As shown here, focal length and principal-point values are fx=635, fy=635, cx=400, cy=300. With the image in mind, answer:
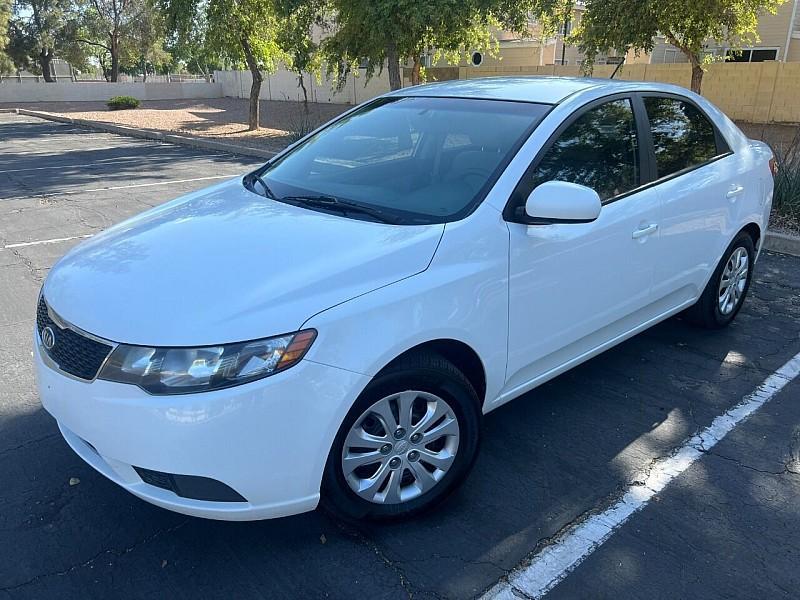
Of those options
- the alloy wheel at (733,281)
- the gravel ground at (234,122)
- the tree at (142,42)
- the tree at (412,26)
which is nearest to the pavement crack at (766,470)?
the alloy wheel at (733,281)

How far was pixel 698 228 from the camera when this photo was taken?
12.7ft

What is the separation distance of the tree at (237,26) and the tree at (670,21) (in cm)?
794

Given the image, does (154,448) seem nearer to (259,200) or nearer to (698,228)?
(259,200)

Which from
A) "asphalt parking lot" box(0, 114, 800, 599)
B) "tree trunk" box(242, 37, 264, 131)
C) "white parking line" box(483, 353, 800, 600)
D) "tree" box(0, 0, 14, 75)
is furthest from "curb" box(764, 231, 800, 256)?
"tree" box(0, 0, 14, 75)

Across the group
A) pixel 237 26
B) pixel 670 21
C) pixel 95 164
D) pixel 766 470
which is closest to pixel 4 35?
pixel 237 26

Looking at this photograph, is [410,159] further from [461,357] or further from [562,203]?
[461,357]

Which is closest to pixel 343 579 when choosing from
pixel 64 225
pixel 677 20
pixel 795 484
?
pixel 795 484

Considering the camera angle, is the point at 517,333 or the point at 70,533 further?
the point at 517,333

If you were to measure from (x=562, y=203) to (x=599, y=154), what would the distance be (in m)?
0.86

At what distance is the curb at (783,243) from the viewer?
21.3 ft

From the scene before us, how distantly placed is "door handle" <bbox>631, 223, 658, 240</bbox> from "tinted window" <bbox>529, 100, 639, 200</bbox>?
23 centimetres

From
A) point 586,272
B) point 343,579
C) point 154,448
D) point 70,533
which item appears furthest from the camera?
point 586,272

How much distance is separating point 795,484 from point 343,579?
→ 214cm

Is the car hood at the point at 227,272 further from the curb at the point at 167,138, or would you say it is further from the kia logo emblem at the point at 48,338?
the curb at the point at 167,138
